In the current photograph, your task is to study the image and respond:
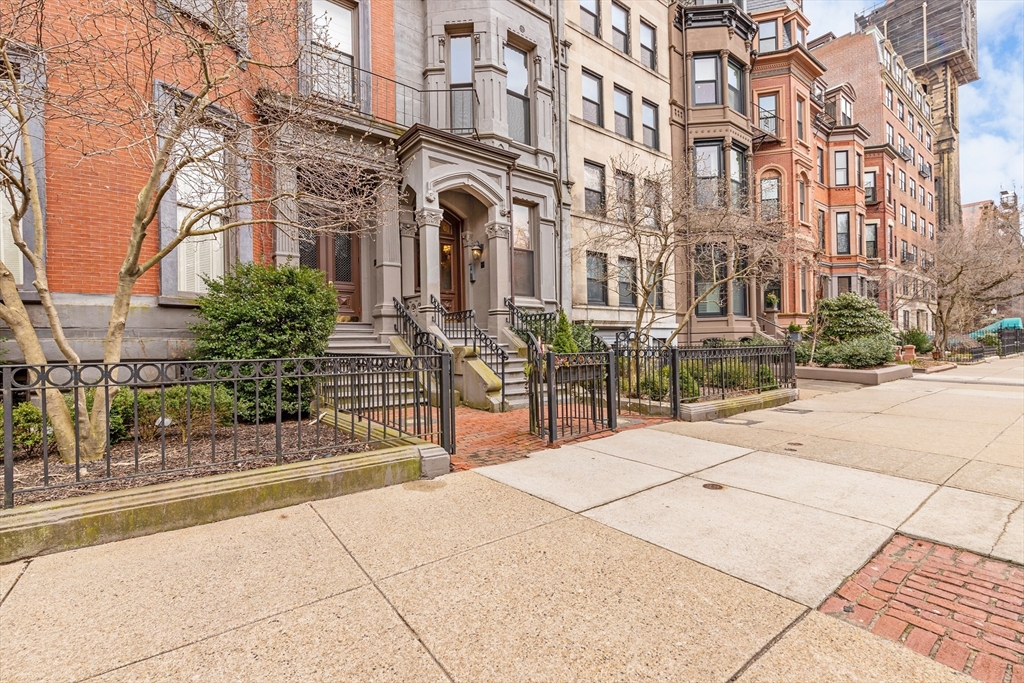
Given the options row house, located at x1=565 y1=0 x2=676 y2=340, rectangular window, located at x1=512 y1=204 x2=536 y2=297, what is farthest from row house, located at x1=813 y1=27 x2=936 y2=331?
rectangular window, located at x1=512 y1=204 x2=536 y2=297

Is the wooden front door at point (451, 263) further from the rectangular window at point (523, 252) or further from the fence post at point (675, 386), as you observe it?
the fence post at point (675, 386)

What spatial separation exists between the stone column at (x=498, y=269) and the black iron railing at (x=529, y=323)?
0.21 metres

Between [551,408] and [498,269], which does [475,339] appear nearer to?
[498,269]

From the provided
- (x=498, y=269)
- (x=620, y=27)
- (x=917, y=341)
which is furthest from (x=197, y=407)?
(x=917, y=341)

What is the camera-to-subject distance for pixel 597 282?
53.6 ft

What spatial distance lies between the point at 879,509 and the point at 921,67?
6509 cm

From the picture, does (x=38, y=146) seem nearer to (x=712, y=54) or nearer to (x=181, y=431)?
(x=181, y=431)

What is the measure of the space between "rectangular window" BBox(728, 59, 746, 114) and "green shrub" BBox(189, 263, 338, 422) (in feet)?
63.0

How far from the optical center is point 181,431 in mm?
6090

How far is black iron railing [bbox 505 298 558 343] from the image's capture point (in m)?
11.2

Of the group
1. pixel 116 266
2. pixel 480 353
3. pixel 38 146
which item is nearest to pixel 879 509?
pixel 480 353

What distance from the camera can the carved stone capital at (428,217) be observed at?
10047 mm

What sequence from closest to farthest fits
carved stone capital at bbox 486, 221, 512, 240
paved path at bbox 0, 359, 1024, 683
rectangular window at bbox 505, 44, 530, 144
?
paved path at bbox 0, 359, 1024, 683 < carved stone capital at bbox 486, 221, 512, 240 < rectangular window at bbox 505, 44, 530, 144

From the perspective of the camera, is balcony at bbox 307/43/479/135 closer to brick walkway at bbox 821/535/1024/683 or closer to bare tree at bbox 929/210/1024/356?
brick walkway at bbox 821/535/1024/683
